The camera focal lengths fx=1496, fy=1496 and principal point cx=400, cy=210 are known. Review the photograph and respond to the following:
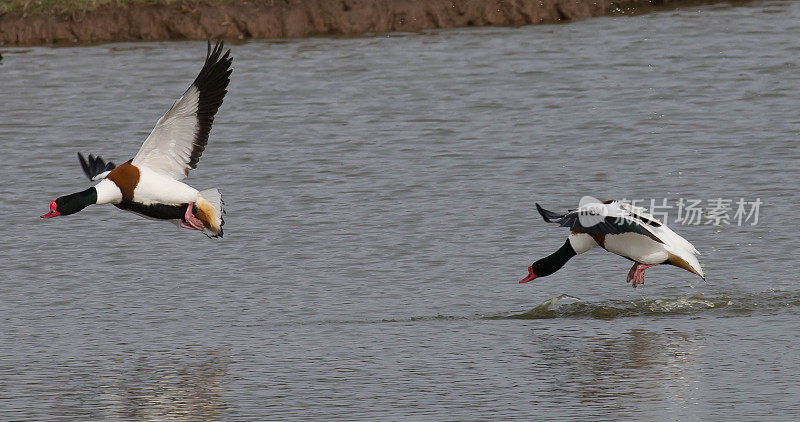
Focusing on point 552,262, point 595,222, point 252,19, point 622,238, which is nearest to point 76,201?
point 552,262

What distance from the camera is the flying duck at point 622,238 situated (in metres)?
10.1

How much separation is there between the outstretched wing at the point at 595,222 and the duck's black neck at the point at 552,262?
2.03 ft

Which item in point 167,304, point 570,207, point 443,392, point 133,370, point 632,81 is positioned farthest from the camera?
point 632,81

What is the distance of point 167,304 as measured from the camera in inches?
427

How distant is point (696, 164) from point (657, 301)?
5660 mm

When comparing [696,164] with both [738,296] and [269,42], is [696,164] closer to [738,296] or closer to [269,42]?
[738,296]

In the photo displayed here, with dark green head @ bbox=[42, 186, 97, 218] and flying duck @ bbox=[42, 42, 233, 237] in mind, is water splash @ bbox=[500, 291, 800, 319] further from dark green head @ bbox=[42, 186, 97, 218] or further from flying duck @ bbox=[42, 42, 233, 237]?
dark green head @ bbox=[42, 186, 97, 218]

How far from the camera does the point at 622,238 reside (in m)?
10.6

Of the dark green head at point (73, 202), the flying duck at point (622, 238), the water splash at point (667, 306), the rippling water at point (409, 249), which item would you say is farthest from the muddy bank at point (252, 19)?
the water splash at point (667, 306)

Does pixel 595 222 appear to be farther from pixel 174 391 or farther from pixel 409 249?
pixel 174 391

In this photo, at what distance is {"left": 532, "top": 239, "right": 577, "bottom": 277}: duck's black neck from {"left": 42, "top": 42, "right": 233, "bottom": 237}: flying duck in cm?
231

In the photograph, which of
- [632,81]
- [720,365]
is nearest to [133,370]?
[720,365]

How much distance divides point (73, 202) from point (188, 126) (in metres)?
0.97

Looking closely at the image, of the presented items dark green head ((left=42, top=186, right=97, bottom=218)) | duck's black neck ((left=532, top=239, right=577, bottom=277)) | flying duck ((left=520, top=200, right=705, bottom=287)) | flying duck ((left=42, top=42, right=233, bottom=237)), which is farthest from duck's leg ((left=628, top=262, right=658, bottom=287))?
dark green head ((left=42, top=186, right=97, bottom=218))
